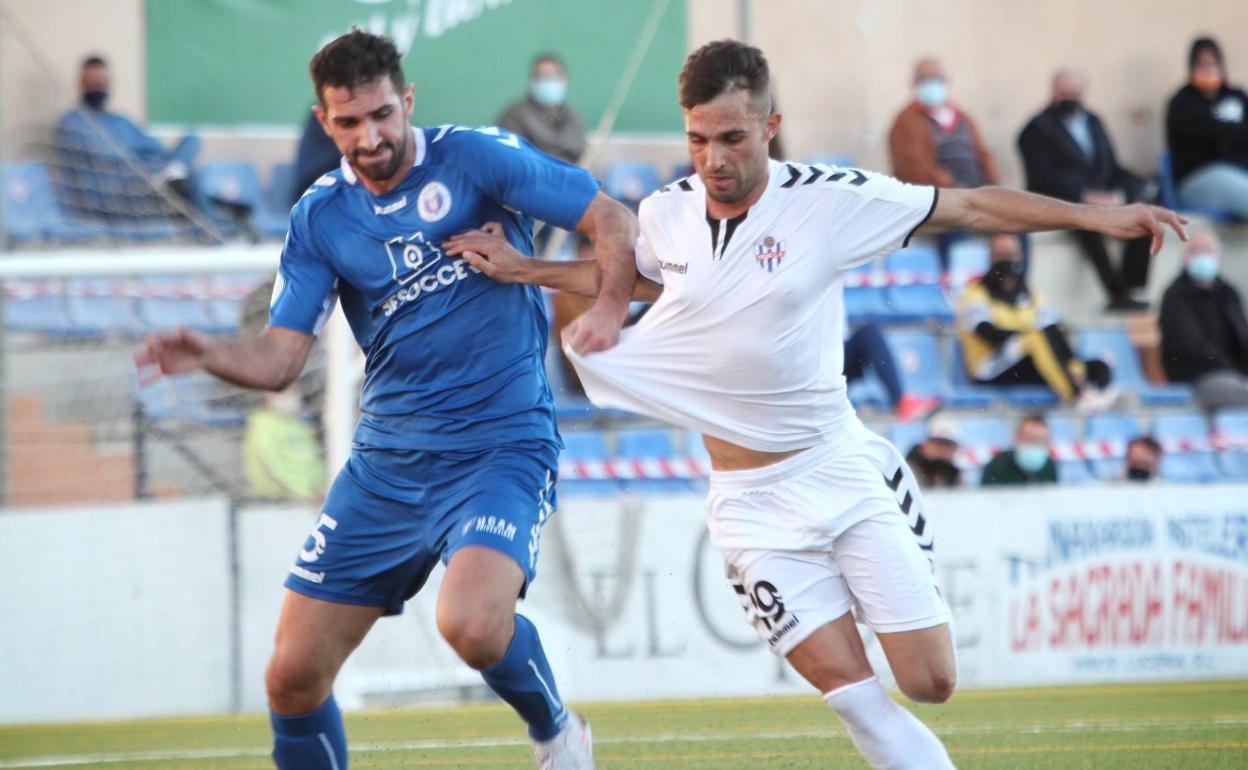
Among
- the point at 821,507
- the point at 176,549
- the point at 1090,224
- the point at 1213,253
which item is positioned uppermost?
the point at 1090,224

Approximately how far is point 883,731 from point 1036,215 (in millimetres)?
1561

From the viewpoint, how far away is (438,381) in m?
5.91

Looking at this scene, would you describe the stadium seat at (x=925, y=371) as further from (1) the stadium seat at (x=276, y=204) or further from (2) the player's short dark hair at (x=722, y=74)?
(2) the player's short dark hair at (x=722, y=74)

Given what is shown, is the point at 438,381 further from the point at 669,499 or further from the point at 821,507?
the point at 669,499

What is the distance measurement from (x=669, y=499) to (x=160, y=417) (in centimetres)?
323

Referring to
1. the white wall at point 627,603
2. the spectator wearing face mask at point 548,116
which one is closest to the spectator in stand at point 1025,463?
the white wall at point 627,603

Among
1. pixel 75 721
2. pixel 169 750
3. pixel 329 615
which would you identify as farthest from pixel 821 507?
pixel 75 721

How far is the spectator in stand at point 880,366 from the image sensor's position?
43.2 ft

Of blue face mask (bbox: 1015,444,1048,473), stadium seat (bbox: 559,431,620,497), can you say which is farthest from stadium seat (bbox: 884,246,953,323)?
stadium seat (bbox: 559,431,620,497)

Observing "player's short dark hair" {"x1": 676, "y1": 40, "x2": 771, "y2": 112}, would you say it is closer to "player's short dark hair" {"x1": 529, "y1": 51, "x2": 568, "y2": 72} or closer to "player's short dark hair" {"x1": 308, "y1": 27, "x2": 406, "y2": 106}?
"player's short dark hair" {"x1": 308, "y1": 27, "x2": 406, "y2": 106}

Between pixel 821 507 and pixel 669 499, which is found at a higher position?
pixel 821 507

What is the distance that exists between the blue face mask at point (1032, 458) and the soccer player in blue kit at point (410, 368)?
22.5ft

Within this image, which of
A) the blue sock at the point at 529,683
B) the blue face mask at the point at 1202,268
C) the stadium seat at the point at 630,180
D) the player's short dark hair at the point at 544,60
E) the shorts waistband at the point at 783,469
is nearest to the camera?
the shorts waistband at the point at 783,469

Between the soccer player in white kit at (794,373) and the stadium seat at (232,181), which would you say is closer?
the soccer player in white kit at (794,373)
